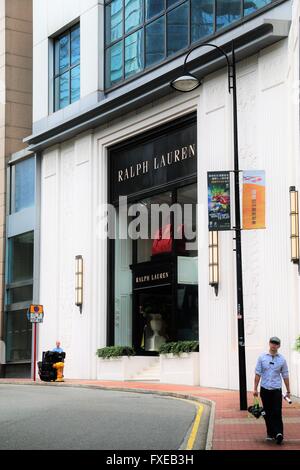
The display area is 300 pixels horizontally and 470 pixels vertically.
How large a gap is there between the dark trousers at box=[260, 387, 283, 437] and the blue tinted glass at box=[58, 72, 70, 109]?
76.2 ft

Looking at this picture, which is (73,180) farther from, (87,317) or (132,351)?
(132,351)

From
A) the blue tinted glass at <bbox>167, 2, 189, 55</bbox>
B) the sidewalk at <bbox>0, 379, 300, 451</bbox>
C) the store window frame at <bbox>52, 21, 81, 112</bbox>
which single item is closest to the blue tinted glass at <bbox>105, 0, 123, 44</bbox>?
the store window frame at <bbox>52, 21, 81, 112</bbox>

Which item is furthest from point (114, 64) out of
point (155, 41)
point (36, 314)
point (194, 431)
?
point (194, 431)

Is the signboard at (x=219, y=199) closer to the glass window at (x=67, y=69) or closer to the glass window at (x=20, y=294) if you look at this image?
the glass window at (x=67, y=69)

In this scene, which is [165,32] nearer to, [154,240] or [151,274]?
[154,240]

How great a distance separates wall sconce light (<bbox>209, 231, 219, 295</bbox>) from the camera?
Answer: 2328 centimetres

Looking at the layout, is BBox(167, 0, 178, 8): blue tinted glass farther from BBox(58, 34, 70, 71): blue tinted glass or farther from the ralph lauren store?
BBox(58, 34, 70, 71): blue tinted glass

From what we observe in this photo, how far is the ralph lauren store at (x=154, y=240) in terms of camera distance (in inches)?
1035

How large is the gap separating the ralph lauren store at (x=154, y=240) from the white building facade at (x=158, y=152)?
8 centimetres

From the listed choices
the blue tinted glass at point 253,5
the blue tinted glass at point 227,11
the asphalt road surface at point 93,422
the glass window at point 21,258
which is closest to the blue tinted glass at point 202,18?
the blue tinted glass at point 227,11

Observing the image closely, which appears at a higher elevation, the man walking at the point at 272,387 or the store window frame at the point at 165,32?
the store window frame at the point at 165,32

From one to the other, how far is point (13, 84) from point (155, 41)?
36.3 feet

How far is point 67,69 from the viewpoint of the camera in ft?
108

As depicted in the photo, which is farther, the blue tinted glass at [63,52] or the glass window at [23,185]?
the glass window at [23,185]
